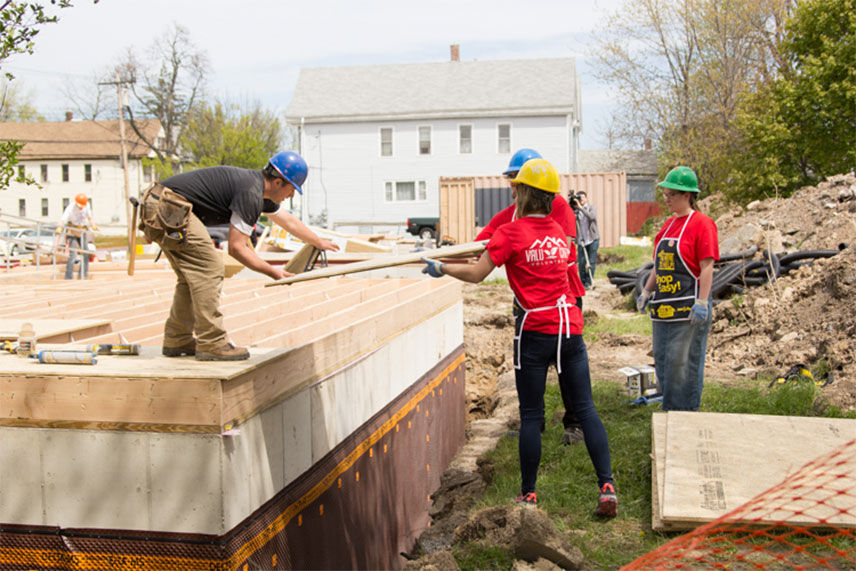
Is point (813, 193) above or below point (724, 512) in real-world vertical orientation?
above

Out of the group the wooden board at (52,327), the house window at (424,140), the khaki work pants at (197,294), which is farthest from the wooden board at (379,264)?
the house window at (424,140)

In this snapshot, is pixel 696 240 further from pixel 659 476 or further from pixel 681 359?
pixel 659 476

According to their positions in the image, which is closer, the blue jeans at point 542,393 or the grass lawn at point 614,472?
the grass lawn at point 614,472

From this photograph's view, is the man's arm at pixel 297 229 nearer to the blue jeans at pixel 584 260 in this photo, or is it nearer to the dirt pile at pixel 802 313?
the dirt pile at pixel 802 313

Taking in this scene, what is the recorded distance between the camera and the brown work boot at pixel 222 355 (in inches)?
150

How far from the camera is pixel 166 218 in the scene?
390 centimetres

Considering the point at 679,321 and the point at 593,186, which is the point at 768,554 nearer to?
the point at 679,321

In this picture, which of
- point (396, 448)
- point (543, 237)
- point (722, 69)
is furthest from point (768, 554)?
point (722, 69)

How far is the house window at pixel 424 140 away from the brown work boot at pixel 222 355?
3616cm

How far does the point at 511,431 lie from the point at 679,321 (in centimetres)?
237

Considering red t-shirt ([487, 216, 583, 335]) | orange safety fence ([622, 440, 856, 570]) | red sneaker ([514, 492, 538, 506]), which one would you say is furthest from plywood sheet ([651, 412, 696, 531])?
red t-shirt ([487, 216, 583, 335])

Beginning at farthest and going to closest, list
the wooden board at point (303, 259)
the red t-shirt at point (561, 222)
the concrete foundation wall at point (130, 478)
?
the red t-shirt at point (561, 222)
the wooden board at point (303, 259)
the concrete foundation wall at point (130, 478)

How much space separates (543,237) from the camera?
4746 mm

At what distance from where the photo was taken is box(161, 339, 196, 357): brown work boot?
4.05 metres
